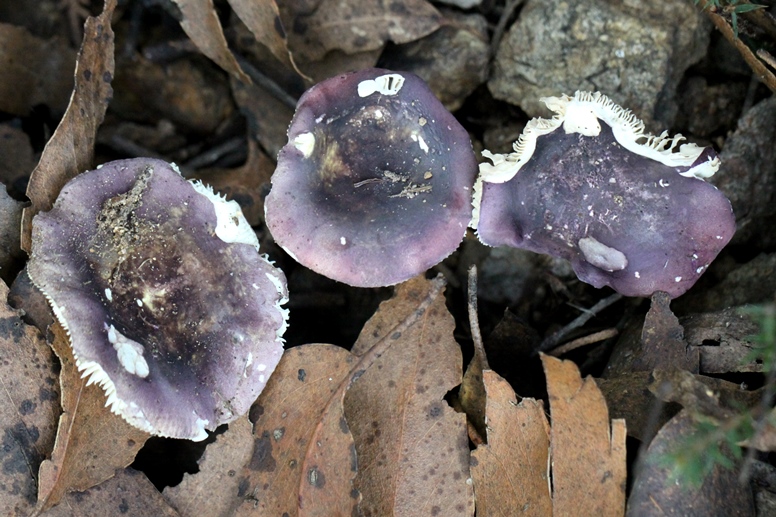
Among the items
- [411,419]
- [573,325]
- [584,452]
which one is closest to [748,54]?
[573,325]

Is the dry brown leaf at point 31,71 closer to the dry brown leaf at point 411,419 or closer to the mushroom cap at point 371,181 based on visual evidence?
the mushroom cap at point 371,181

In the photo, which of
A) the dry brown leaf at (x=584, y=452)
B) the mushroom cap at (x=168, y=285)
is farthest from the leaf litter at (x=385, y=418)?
the mushroom cap at (x=168, y=285)

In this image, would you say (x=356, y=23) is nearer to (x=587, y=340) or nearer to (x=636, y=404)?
(x=587, y=340)

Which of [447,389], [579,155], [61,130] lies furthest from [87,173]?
[579,155]

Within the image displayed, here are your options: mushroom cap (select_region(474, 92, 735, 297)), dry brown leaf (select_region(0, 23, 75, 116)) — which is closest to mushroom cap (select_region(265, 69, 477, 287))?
mushroom cap (select_region(474, 92, 735, 297))

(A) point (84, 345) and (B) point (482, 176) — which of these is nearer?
(A) point (84, 345)

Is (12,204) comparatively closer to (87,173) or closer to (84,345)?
(87,173)
